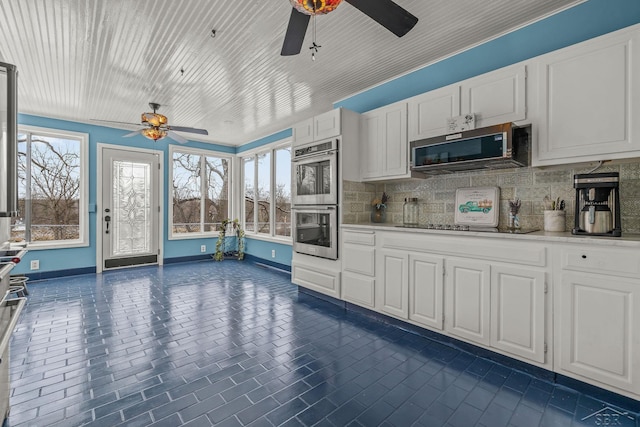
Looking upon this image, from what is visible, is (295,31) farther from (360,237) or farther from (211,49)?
(360,237)

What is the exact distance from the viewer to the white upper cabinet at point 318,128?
349 cm

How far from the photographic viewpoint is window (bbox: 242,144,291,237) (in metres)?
5.71

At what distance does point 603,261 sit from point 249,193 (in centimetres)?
592

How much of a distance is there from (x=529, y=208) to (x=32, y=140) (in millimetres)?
6860

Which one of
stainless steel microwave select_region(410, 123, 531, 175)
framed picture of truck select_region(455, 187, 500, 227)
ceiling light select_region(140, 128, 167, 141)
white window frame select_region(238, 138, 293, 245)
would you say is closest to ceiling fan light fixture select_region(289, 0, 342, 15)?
stainless steel microwave select_region(410, 123, 531, 175)

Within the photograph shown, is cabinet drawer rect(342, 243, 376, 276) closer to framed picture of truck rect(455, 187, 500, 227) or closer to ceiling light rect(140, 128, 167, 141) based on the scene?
framed picture of truck rect(455, 187, 500, 227)

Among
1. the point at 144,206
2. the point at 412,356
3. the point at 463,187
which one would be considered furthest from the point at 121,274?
the point at 463,187

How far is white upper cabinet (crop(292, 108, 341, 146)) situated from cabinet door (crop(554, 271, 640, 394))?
253 centimetres

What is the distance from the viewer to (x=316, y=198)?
12.4 ft

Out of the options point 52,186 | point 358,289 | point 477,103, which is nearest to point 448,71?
point 477,103

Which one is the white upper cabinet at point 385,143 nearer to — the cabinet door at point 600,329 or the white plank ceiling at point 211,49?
the white plank ceiling at point 211,49

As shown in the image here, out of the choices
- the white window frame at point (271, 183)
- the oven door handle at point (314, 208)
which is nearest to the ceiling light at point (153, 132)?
the white window frame at point (271, 183)

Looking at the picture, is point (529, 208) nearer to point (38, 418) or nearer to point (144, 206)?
point (38, 418)

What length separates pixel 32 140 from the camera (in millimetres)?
4797
